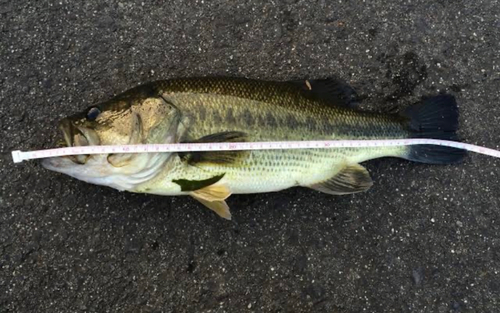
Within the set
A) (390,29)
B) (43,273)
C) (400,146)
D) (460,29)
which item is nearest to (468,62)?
(460,29)

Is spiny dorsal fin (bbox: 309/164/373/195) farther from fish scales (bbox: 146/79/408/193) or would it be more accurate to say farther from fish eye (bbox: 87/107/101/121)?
fish eye (bbox: 87/107/101/121)

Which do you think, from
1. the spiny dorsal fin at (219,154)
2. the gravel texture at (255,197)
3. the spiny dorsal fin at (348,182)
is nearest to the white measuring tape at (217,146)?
the spiny dorsal fin at (219,154)

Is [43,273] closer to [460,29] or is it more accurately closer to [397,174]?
[397,174]

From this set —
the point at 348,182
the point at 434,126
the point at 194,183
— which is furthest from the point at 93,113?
the point at 434,126

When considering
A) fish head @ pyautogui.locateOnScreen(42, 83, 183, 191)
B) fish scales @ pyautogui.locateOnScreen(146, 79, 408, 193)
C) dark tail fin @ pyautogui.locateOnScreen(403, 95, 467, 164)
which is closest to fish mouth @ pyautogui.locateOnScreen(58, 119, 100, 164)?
fish head @ pyautogui.locateOnScreen(42, 83, 183, 191)

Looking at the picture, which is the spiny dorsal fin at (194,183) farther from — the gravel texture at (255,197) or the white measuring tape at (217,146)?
the gravel texture at (255,197)

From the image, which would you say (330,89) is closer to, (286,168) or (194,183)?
(286,168)
